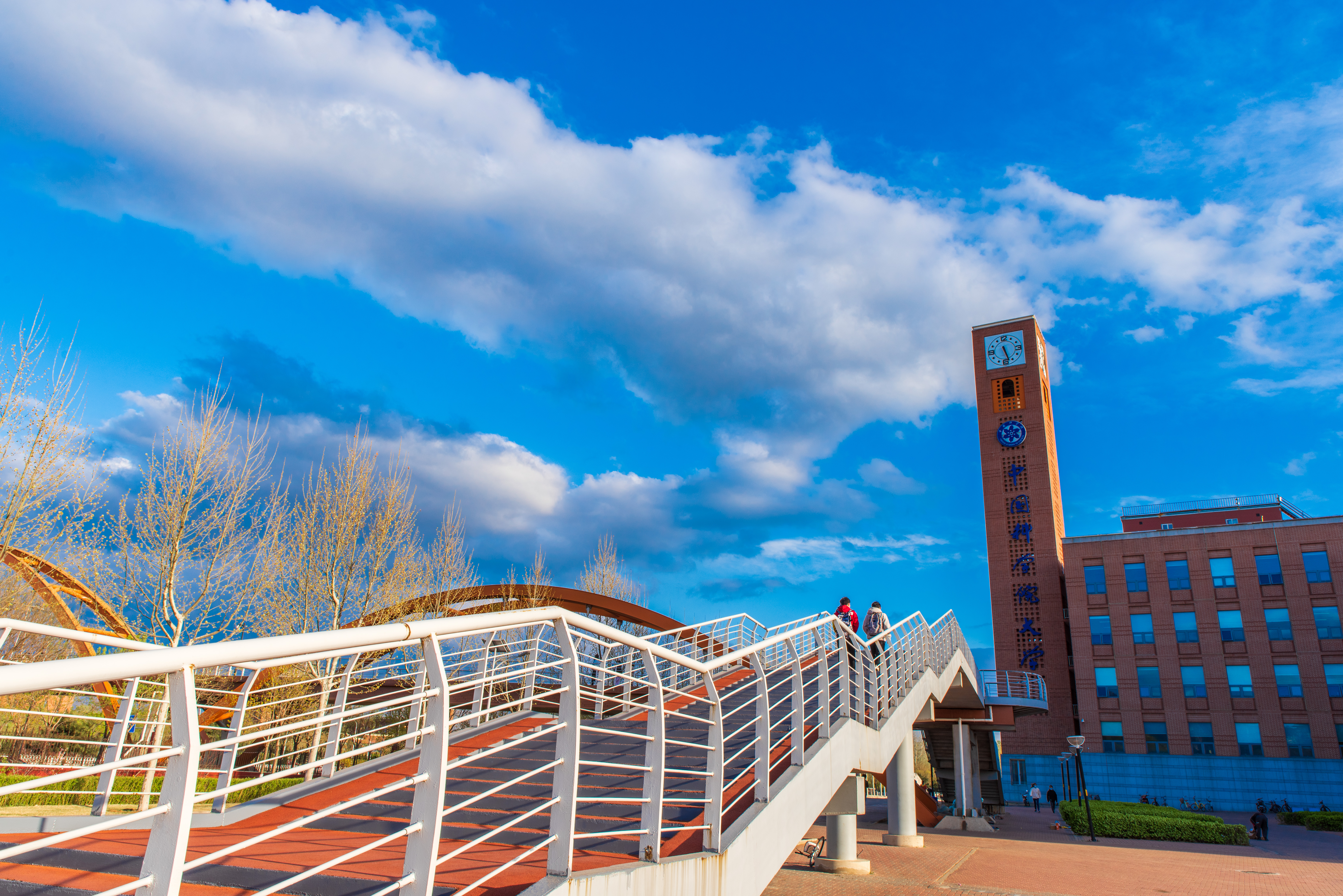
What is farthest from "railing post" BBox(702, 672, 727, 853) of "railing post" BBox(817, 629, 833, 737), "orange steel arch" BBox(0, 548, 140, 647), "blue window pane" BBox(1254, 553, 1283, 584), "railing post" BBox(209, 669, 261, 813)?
"blue window pane" BBox(1254, 553, 1283, 584)

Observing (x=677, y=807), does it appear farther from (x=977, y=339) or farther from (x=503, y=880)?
(x=977, y=339)

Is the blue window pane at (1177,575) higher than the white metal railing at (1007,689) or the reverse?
higher

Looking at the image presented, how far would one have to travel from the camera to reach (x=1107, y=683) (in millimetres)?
44719

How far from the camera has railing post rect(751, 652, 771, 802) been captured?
5543 millimetres

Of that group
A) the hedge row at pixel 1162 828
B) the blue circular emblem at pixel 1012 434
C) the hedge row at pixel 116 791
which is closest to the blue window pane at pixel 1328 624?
the blue circular emblem at pixel 1012 434

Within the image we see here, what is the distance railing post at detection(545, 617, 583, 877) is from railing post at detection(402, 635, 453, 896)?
695 mm

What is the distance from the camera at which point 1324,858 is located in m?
18.8

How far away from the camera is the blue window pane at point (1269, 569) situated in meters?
42.7

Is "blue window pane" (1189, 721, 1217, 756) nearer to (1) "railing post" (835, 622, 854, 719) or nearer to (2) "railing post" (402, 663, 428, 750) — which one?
(1) "railing post" (835, 622, 854, 719)

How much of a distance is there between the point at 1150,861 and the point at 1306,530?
36.6m

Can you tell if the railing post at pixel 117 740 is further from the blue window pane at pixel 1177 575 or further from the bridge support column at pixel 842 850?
the blue window pane at pixel 1177 575

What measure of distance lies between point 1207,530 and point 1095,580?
21.8 feet

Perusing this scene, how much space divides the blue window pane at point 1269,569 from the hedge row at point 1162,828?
80.2 feet

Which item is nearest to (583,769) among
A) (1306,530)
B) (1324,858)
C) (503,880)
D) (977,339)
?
(503,880)
